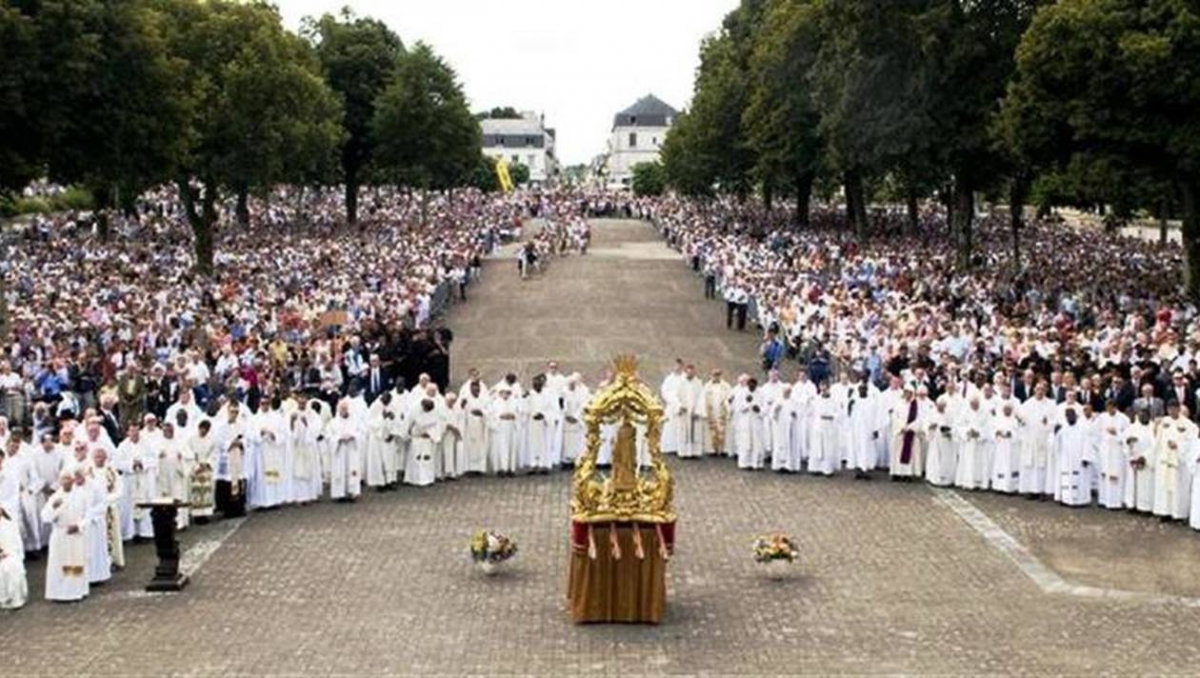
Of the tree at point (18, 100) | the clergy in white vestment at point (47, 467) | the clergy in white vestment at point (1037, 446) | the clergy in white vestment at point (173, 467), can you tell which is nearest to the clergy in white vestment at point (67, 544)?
the clergy in white vestment at point (47, 467)

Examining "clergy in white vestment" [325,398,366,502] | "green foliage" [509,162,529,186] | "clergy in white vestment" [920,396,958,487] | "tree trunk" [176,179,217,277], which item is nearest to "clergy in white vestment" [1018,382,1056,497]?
"clergy in white vestment" [920,396,958,487]

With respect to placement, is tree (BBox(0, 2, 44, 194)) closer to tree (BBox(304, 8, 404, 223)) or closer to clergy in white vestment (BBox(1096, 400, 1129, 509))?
clergy in white vestment (BBox(1096, 400, 1129, 509))

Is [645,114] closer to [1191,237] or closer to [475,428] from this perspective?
[1191,237]

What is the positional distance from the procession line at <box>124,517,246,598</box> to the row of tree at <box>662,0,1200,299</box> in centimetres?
2436

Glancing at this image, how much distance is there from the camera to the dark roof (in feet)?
636

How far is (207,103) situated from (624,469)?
38.7 m

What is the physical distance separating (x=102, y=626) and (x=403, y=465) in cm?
789

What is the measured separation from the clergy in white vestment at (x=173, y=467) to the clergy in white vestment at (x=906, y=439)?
10882 mm

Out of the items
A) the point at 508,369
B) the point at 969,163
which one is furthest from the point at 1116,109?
the point at 508,369

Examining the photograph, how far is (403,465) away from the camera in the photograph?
2303 centimetres

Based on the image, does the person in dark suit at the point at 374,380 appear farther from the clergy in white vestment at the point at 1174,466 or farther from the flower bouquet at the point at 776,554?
the clergy in white vestment at the point at 1174,466

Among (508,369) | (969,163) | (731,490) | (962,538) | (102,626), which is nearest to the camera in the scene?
(102,626)

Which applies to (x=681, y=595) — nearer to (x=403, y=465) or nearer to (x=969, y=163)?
(x=403, y=465)

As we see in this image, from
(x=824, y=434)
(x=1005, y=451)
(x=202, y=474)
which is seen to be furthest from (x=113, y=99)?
(x=1005, y=451)
